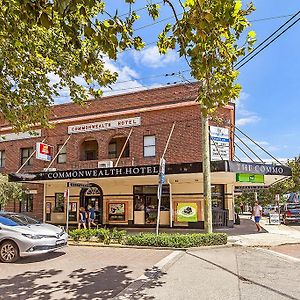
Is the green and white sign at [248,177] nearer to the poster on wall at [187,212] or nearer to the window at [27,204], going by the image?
the poster on wall at [187,212]

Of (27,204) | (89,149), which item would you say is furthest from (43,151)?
(27,204)

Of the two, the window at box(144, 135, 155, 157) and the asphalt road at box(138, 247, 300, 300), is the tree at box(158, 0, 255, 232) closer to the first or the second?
the asphalt road at box(138, 247, 300, 300)

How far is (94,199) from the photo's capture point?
24.8m

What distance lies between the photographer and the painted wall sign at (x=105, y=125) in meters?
23.5

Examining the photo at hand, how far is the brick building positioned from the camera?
21.3 meters

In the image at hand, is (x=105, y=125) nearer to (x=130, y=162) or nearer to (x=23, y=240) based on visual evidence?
(x=130, y=162)

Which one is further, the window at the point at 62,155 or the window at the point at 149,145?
the window at the point at 62,155

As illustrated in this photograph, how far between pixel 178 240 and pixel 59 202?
14868 mm

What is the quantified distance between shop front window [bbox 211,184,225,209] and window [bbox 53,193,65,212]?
405 inches

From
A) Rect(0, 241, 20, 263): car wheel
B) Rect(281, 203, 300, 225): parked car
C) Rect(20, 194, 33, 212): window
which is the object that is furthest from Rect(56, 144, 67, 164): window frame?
Rect(281, 203, 300, 225): parked car

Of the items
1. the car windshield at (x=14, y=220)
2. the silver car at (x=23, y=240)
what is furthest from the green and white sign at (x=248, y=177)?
the car windshield at (x=14, y=220)

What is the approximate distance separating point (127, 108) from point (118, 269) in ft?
51.4

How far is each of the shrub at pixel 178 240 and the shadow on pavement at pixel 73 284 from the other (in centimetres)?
377

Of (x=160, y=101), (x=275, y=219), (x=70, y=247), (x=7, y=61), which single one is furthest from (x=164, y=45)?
(x=275, y=219)
